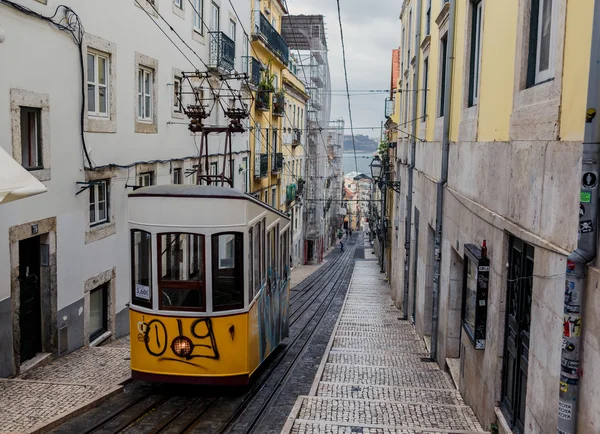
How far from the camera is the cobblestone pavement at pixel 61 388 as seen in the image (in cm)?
678

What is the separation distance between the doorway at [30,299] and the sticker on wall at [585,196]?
7875mm

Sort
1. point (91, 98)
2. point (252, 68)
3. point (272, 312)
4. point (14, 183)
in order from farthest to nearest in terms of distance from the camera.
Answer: point (252, 68), point (91, 98), point (272, 312), point (14, 183)

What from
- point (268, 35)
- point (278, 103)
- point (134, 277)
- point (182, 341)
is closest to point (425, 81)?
point (134, 277)

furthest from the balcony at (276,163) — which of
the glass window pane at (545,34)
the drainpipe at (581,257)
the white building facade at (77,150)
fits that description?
the drainpipe at (581,257)

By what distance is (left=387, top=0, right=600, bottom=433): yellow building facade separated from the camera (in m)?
4.59

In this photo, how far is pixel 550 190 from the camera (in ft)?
16.8

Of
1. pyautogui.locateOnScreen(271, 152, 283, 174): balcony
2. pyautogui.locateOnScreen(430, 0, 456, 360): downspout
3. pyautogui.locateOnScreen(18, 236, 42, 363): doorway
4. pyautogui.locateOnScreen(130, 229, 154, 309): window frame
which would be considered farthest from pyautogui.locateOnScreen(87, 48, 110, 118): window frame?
pyautogui.locateOnScreen(271, 152, 283, 174): balcony

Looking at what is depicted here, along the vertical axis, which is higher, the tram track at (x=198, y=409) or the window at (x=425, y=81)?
the window at (x=425, y=81)

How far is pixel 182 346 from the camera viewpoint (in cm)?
791

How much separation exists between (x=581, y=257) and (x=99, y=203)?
966 cm

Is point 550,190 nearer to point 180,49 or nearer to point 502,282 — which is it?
point 502,282

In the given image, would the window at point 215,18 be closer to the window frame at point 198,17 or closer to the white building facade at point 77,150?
the window frame at point 198,17

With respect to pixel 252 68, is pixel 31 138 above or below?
below

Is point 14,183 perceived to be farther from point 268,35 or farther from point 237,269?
point 268,35
